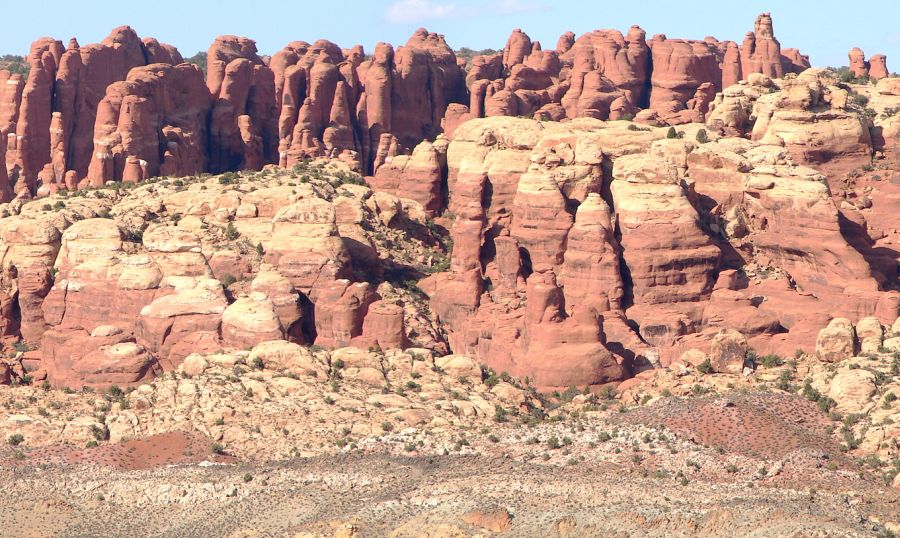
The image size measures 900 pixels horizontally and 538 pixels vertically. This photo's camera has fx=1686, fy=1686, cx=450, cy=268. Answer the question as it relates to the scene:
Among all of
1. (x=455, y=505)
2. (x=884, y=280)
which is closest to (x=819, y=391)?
(x=884, y=280)

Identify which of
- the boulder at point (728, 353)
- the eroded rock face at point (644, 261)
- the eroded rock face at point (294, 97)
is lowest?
the boulder at point (728, 353)

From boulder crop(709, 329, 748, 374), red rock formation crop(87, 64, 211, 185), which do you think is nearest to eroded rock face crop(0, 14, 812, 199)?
red rock formation crop(87, 64, 211, 185)

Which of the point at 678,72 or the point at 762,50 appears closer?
the point at 678,72

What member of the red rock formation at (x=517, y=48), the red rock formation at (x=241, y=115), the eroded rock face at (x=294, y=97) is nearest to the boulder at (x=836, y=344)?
the eroded rock face at (x=294, y=97)

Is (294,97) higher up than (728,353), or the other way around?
(294,97)

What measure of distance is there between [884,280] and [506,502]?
102 feet

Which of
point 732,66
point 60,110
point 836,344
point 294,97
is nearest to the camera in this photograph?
point 836,344

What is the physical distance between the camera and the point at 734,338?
75188mm

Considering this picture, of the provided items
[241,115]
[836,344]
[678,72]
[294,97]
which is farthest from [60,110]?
[836,344]

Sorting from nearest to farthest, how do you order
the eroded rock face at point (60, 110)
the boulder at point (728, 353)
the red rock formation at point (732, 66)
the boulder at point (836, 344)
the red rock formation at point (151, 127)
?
the boulder at point (836, 344) → the boulder at point (728, 353) → the red rock formation at point (151, 127) → the eroded rock face at point (60, 110) → the red rock formation at point (732, 66)

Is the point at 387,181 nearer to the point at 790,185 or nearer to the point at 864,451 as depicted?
the point at 790,185

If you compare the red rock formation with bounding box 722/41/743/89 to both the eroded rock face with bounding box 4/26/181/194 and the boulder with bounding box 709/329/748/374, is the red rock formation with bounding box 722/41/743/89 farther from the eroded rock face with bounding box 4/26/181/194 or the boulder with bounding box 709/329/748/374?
the boulder with bounding box 709/329/748/374

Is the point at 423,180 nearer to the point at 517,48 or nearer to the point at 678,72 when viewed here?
the point at 678,72

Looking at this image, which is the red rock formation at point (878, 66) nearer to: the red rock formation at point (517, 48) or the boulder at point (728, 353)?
the red rock formation at point (517, 48)
